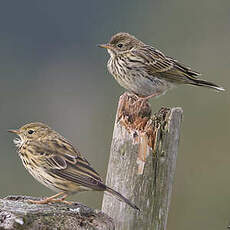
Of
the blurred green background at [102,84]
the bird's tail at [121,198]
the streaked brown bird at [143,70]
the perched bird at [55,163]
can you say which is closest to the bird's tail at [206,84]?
the streaked brown bird at [143,70]

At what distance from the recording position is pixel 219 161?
18.9 m

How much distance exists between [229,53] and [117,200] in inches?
731

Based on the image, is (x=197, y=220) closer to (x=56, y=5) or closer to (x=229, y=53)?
(x=229, y=53)

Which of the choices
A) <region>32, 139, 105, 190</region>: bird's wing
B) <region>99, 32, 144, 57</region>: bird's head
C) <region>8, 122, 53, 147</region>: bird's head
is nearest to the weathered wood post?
<region>32, 139, 105, 190</region>: bird's wing

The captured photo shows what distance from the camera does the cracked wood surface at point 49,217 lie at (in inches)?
329

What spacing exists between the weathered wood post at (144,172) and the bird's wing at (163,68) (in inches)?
148

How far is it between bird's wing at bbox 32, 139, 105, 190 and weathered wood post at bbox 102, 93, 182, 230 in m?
0.57

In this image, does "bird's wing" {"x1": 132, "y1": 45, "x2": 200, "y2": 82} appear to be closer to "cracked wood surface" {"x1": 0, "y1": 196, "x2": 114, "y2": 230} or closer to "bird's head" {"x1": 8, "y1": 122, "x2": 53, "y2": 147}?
"bird's head" {"x1": 8, "y1": 122, "x2": 53, "y2": 147}

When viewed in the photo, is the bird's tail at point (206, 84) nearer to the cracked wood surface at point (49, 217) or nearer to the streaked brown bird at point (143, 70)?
the streaked brown bird at point (143, 70)

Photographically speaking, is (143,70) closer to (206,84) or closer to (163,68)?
(163,68)

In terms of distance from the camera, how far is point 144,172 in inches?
356

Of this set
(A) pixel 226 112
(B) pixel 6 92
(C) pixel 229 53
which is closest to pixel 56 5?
(B) pixel 6 92

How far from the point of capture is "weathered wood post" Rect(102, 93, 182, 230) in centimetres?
900

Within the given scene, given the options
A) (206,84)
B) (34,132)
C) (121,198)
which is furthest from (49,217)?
(206,84)
